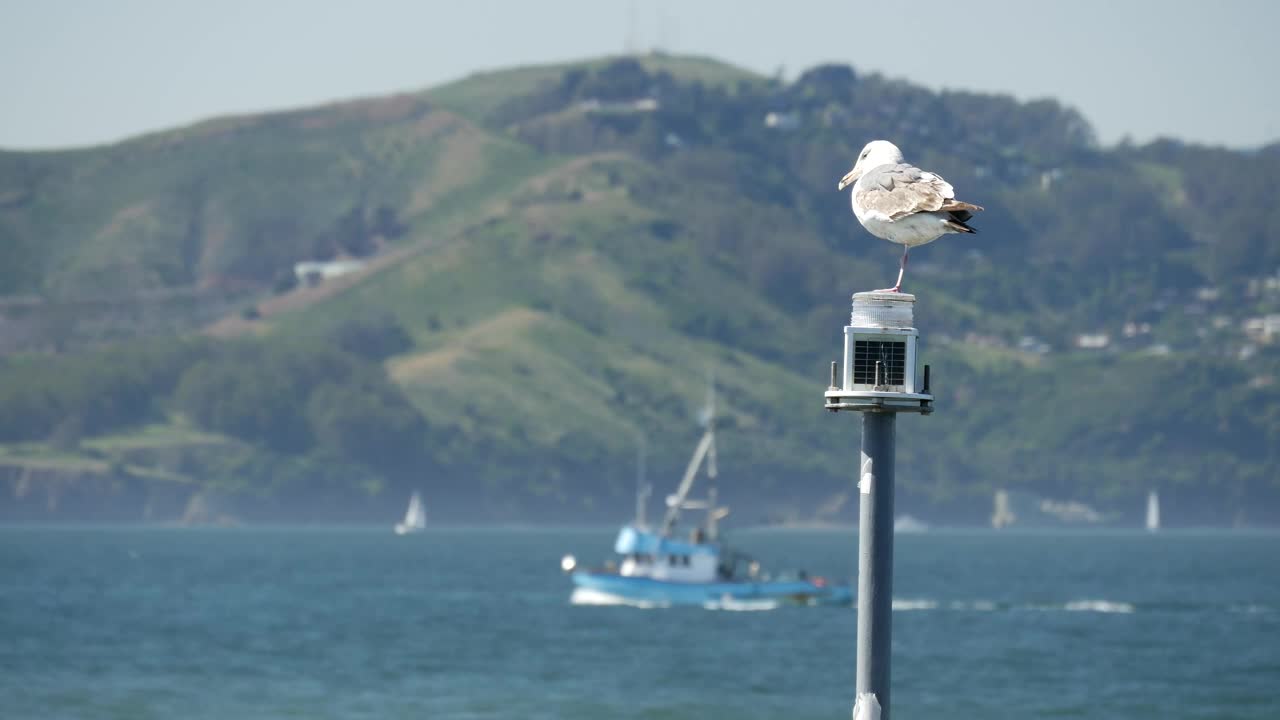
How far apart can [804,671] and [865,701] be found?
73415mm

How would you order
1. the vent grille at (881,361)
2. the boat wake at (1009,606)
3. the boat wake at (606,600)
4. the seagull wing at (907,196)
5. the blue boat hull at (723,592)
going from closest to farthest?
the seagull wing at (907,196)
the vent grille at (881,361)
the blue boat hull at (723,592)
the boat wake at (606,600)
the boat wake at (1009,606)

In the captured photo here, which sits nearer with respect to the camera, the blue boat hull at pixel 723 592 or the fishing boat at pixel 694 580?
the fishing boat at pixel 694 580

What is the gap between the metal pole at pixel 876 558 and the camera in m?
22.7

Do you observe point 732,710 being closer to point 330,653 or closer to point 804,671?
point 804,671

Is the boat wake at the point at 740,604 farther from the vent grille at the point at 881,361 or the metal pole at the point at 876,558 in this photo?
the vent grille at the point at 881,361

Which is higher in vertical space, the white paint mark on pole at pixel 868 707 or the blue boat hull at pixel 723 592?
the blue boat hull at pixel 723 592

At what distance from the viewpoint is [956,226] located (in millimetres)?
22312

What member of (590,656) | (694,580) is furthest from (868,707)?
(694,580)

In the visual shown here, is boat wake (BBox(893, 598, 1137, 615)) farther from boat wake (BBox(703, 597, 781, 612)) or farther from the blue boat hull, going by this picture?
boat wake (BBox(703, 597, 781, 612))

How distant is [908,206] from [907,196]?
10 cm

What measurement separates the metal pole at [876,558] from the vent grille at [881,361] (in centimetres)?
38

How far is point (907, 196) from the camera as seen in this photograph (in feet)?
72.8

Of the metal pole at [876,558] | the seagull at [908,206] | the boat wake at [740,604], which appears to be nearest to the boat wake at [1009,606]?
the boat wake at [740,604]

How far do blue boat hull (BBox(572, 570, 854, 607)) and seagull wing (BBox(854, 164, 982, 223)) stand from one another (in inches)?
4441
